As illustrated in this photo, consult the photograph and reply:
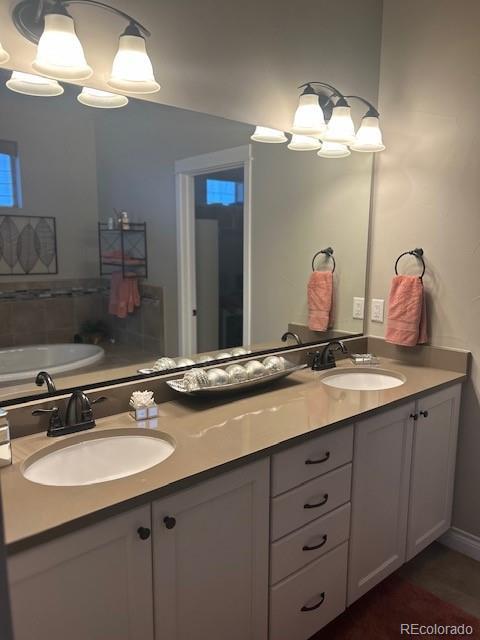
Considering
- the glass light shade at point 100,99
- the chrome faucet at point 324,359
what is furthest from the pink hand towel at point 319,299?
the glass light shade at point 100,99

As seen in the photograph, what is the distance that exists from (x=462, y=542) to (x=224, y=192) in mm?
2026

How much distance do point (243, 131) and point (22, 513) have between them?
5.52 feet

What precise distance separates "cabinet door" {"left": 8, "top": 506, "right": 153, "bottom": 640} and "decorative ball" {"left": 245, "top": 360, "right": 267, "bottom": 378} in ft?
2.84

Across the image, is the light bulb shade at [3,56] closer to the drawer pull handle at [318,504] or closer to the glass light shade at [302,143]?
the glass light shade at [302,143]

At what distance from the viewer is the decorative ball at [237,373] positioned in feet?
6.23

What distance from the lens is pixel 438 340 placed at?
2.37 metres

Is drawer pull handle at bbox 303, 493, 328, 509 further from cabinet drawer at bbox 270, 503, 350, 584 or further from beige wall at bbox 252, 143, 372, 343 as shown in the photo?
beige wall at bbox 252, 143, 372, 343

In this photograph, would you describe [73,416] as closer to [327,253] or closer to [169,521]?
[169,521]

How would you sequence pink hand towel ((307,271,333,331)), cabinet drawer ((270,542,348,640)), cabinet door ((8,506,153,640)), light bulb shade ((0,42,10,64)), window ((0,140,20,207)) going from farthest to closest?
pink hand towel ((307,271,333,331)), cabinet drawer ((270,542,348,640)), window ((0,140,20,207)), light bulb shade ((0,42,10,64)), cabinet door ((8,506,153,640))

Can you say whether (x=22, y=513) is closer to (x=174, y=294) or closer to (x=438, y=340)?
(x=174, y=294)

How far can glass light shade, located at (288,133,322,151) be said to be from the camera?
2297 millimetres

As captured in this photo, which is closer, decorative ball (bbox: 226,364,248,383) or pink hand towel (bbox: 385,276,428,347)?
decorative ball (bbox: 226,364,248,383)

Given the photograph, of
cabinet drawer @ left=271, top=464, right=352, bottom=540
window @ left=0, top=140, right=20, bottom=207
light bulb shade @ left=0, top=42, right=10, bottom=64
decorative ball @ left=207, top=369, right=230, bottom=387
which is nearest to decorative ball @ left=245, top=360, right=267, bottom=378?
decorative ball @ left=207, top=369, right=230, bottom=387

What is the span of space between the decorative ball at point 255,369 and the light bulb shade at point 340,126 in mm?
1116
